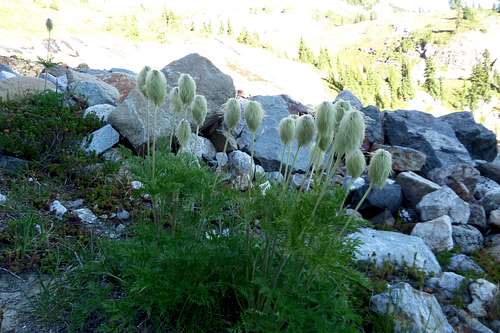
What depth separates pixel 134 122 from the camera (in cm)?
668

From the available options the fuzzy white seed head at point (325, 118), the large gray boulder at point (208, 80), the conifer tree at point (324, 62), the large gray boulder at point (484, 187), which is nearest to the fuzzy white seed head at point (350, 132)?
the fuzzy white seed head at point (325, 118)

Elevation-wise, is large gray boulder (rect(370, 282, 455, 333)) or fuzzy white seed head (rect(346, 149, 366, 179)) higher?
fuzzy white seed head (rect(346, 149, 366, 179))

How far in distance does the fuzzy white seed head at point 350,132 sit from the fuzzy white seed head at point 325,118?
15 centimetres

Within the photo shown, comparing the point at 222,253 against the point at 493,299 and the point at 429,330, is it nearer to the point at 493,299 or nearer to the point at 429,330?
the point at 429,330

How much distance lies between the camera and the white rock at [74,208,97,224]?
4628mm

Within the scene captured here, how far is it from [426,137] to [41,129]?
830 centimetres

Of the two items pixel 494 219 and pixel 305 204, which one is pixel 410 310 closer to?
pixel 305 204

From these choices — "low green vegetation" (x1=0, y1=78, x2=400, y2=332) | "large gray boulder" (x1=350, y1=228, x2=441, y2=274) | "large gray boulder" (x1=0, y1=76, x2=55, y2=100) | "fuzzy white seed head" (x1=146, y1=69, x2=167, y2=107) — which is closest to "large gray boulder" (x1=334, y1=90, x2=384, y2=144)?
"large gray boulder" (x1=350, y1=228, x2=441, y2=274)

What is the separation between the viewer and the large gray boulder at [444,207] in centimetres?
670

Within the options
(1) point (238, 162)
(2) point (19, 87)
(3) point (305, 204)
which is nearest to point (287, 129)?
(3) point (305, 204)

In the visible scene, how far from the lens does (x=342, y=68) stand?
41438 mm

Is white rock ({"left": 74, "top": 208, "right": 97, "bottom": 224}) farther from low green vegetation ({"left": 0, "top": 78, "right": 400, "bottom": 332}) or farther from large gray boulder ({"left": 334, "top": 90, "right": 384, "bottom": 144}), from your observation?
large gray boulder ({"left": 334, "top": 90, "right": 384, "bottom": 144})

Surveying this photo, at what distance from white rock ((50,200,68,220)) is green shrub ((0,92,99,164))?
1.02m

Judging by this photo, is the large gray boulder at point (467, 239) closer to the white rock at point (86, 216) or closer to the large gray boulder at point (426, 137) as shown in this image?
the large gray boulder at point (426, 137)
